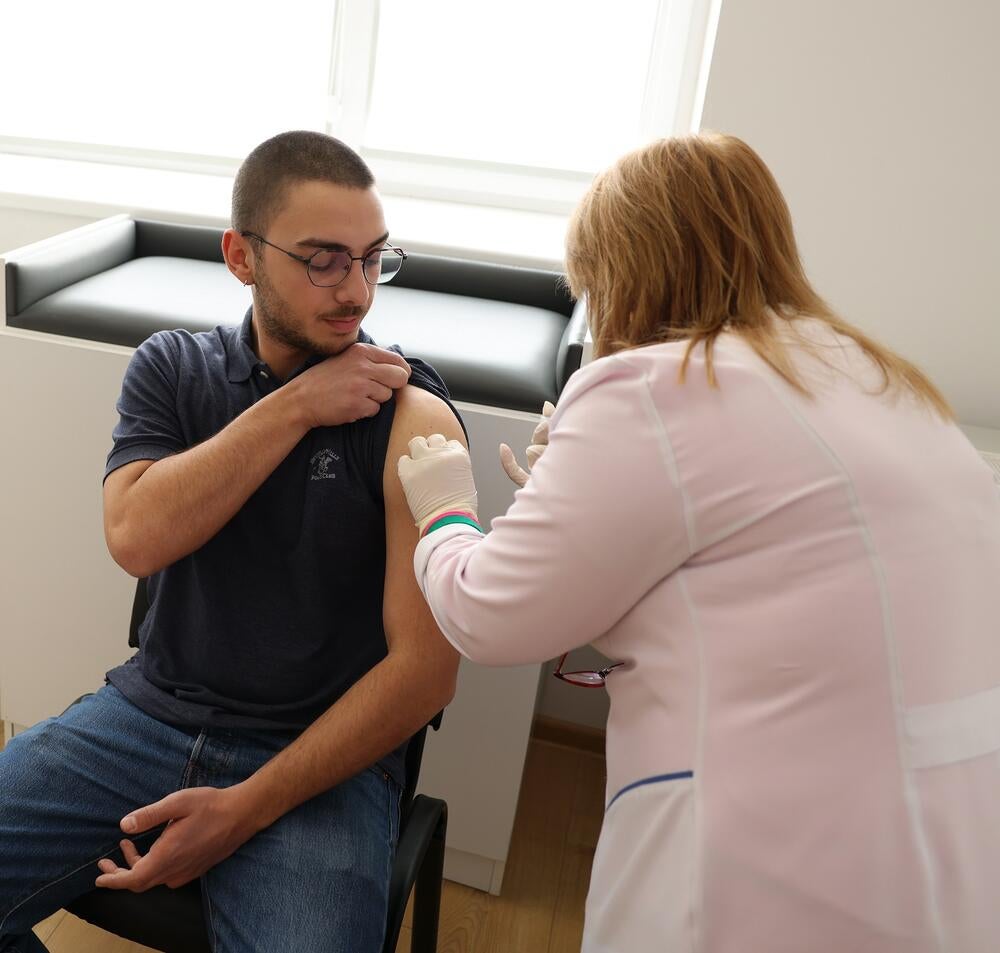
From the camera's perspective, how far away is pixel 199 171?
2730mm

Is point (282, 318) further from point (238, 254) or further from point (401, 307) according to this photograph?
point (401, 307)

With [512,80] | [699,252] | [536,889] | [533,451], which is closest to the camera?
[699,252]

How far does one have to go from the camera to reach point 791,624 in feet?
2.78

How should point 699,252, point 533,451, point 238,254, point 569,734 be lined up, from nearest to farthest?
point 699,252 → point 533,451 → point 238,254 → point 569,734

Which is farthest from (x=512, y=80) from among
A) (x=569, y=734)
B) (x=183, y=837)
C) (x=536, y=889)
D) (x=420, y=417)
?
(x=183, y=837)

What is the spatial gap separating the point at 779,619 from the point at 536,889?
1.28m

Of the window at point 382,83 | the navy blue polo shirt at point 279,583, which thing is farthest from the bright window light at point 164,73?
the navy blue polo shirt at point 279,583

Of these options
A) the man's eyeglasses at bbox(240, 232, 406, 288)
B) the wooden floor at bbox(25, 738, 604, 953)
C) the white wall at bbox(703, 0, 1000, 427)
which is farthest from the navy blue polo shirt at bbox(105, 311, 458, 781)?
the white wall at bbox(703, 0, 1000, 427)

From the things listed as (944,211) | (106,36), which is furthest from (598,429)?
(106,36)

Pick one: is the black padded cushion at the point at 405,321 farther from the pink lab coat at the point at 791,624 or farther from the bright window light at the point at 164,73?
the bright window light at the point at 164,73

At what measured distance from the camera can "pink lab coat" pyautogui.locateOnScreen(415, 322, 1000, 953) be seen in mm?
848

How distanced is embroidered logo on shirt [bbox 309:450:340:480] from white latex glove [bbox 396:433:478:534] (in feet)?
0.51

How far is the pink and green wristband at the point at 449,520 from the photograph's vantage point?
1.14m

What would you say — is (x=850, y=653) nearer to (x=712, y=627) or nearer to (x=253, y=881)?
(x=712, y=627)
